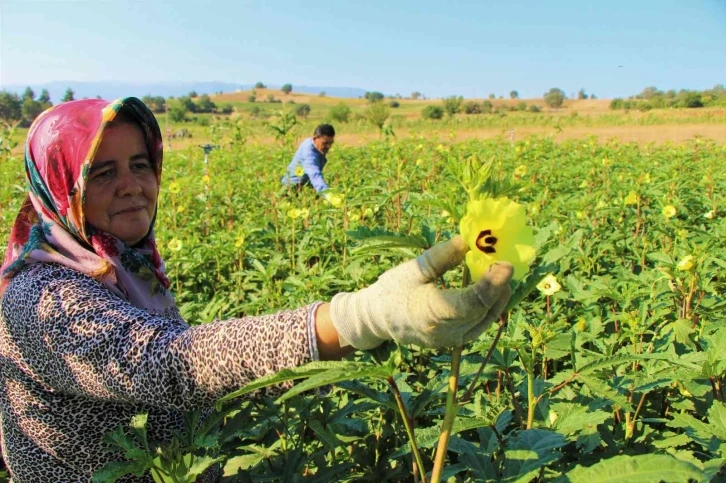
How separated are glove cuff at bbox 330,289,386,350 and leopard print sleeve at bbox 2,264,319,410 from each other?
5cm

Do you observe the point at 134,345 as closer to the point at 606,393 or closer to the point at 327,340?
the point at 327,340

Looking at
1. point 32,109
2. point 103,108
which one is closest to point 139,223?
point 103,108

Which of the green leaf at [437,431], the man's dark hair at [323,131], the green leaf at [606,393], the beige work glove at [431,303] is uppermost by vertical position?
the man's dark hair at [323,131]

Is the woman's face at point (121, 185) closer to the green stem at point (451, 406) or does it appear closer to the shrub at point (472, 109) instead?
the green stem at point (451, 406)

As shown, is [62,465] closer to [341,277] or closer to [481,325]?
[481,325]

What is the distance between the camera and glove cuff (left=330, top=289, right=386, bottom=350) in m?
0.89

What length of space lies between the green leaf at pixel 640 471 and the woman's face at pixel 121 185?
1.16m

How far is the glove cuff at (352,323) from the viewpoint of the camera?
891 millimetres

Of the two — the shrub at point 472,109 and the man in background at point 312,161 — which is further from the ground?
the shrub at point 472,109

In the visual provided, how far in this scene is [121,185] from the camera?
142cm

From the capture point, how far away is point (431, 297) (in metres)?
0.79

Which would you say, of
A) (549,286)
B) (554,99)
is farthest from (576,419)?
(554,99)

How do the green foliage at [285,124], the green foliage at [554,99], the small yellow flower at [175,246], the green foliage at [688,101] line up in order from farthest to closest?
1. the green foliage at [554,99]
2. the green foliage at [688,101]
3. the green foliage at [285,124]
4. the small yellow flower at [175,246]

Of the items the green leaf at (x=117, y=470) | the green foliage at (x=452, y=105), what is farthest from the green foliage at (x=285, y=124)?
the green foliage at (x=452, y=105)
